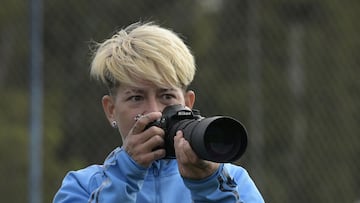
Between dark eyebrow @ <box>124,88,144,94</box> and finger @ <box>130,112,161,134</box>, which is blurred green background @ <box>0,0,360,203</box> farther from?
finger @ <box>130,112,161,134</box>

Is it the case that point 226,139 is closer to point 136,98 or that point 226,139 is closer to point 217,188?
point 217,188

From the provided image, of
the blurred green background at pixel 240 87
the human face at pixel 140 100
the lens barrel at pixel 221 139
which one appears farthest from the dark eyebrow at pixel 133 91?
the blurred green background at pixel 240 87

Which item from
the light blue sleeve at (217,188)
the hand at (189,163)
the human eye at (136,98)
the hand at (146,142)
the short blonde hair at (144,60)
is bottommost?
the light blue sleeve at (217,188)

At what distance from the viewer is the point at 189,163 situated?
249 cm

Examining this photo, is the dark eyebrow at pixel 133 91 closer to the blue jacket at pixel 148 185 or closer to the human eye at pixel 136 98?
the human eye at pixel 136 98

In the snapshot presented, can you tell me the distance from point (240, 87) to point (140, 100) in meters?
3.31

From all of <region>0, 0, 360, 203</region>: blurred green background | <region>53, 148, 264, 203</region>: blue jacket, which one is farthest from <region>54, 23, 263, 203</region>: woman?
<region>0, 0, 360, 203</region>: blurred green background

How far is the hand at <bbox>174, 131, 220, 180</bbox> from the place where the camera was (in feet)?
8.08

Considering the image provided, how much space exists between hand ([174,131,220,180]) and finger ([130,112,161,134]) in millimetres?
112

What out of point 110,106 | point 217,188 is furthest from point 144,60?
point 217,188

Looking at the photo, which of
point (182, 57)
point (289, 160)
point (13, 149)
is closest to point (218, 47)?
point (289, 160)

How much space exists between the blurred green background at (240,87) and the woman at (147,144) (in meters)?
2.55

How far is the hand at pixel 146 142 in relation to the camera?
2.57m

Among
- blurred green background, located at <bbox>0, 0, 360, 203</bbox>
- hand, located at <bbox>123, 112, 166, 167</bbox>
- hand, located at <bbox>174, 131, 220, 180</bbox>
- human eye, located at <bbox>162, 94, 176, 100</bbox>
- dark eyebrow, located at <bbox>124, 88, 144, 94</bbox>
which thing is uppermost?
blurred green background, located at <bbox>0, 0, 360, 203</bbox>
